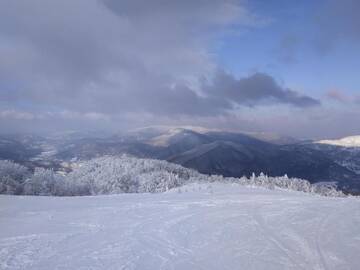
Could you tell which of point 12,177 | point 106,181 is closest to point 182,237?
point 12,177

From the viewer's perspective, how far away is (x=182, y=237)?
497 inches

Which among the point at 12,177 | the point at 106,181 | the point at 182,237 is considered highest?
the point at 12,177

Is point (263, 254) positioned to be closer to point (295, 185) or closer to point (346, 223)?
point (346, 223)

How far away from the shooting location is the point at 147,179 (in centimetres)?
5819

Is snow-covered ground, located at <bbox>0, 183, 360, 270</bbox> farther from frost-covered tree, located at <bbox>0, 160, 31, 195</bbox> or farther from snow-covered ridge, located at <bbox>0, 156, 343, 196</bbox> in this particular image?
snow-covered ridge, located at <bbox>0, 156, 343, 196</bbox>

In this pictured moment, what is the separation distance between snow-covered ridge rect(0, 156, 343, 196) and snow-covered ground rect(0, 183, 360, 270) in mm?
22528

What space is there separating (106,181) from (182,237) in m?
42.9

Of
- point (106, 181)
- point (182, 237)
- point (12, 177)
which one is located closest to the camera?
point (182, 237)

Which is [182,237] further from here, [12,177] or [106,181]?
[106,181]

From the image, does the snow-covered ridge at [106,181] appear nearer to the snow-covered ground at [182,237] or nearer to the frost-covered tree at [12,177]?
the frost-covered tree at [12,177]

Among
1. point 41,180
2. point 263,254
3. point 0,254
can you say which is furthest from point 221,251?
point 41,180

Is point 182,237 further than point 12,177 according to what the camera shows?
No

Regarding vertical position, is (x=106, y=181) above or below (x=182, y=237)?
above

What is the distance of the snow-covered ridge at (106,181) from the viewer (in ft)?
136
